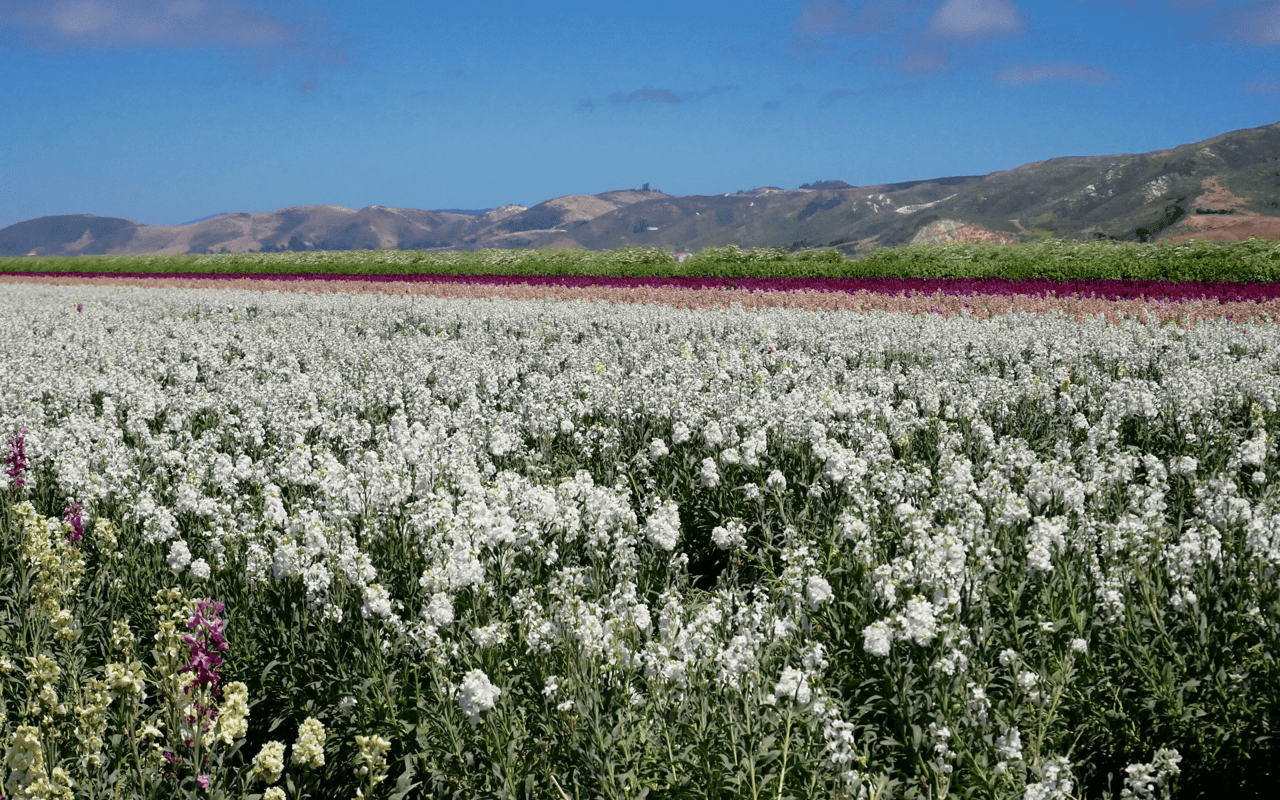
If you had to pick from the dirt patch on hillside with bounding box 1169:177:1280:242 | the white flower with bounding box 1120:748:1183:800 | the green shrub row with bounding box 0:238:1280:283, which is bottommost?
the white flower with bounding box 1120:748:1183:800

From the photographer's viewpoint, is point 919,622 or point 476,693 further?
point 919,622

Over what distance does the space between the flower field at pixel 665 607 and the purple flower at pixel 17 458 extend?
54mm

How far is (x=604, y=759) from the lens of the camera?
10.9 ft

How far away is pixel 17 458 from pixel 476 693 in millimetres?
6250

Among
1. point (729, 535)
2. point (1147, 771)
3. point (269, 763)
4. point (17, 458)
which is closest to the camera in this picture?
point (269, 763)

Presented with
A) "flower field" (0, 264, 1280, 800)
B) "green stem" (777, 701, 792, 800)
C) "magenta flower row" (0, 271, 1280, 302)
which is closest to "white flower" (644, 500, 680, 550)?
"flower field" (0, 264, 1280, 800)

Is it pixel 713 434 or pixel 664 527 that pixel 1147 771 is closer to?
pixel 664 527

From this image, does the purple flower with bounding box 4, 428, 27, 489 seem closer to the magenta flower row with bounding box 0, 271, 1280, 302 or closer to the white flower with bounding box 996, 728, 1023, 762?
the white flower with bounding box 996, 728, 1023, 762

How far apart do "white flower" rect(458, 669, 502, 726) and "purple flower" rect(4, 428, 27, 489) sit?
5853 millimetres

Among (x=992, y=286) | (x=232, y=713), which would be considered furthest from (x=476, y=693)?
(x=992, y=286)

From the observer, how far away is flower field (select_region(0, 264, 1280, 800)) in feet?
11.2

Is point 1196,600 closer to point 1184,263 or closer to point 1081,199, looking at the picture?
point 1184,263

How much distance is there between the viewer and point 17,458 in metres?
7.44

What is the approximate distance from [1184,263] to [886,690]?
20963 mm
